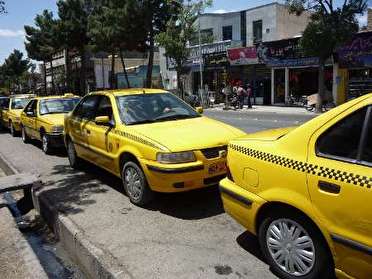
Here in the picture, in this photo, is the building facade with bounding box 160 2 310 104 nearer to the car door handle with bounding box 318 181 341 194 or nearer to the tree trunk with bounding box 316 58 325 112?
the tree trunk with bounding box 316 58 325 112

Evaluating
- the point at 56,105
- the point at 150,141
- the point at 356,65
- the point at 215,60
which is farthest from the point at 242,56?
the point at 150,141

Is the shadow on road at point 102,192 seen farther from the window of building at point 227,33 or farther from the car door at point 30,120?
the window of building at point 227,33

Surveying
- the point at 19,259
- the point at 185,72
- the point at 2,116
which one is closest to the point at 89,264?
the point at 19,259

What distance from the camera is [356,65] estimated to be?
2427 cm

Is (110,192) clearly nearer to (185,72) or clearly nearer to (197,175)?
(197,175)

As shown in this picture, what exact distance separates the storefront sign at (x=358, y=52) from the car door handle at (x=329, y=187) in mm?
22429

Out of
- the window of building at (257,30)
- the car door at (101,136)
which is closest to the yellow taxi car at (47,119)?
the car door at (101,136)

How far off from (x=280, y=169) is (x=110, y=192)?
153 inches

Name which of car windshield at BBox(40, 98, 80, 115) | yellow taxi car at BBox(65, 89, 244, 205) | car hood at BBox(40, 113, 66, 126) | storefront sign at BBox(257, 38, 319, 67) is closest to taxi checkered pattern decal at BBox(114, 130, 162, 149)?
yellow taxi car at BBox(65, 89, 244, 205)

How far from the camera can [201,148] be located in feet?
18.1

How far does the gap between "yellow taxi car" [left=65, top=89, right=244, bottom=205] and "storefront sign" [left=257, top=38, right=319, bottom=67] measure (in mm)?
21371

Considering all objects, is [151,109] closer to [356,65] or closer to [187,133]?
[187,133]

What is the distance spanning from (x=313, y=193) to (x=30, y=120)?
10500 mm

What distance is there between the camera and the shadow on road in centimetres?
583
